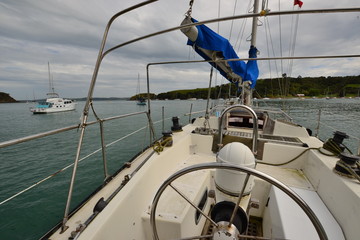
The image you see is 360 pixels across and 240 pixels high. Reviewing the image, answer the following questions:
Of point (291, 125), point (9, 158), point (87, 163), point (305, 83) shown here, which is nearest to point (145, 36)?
point (291, 125)

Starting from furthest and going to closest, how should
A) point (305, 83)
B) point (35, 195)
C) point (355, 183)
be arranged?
point (305, 83)
point (35, 195)
point (355, 183)

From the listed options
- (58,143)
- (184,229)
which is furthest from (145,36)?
(58,143)

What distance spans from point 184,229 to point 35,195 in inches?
157

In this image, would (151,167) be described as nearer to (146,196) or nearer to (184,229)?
(146,196)

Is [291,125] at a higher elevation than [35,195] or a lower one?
higher

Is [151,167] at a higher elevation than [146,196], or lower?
higher

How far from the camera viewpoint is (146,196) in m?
1.73

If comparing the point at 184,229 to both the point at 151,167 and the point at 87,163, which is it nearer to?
the point at 151,167

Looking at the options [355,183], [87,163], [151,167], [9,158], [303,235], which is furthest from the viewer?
[9,158]

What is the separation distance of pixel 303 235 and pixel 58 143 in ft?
30.9

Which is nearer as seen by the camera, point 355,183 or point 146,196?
point 355,183

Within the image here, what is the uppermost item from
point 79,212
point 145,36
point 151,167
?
point 145,36

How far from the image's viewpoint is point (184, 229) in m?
1.51

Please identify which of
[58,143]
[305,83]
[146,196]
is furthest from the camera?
[305,83]
